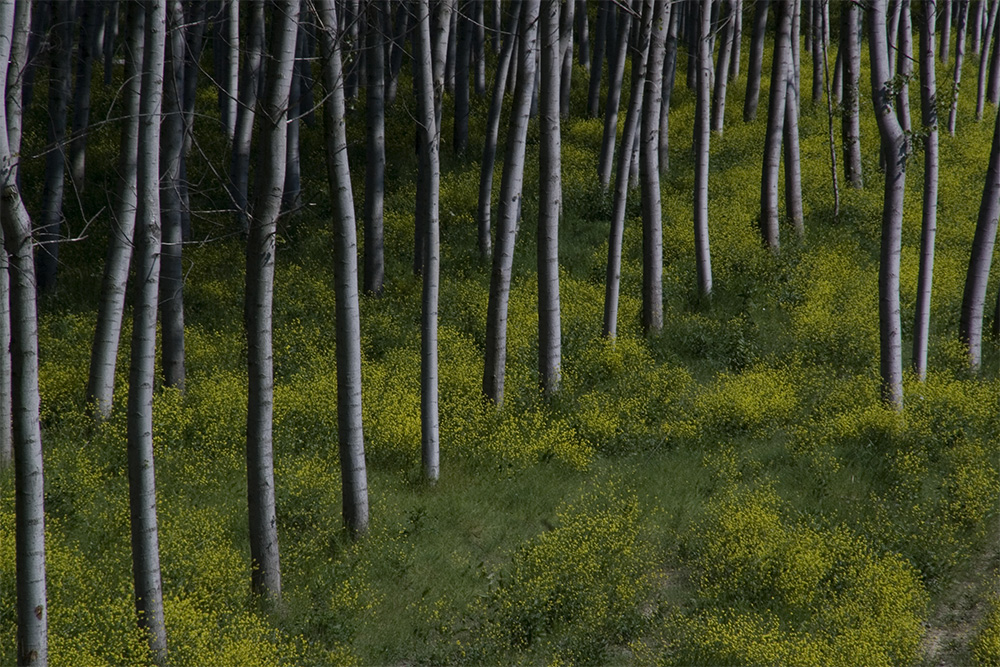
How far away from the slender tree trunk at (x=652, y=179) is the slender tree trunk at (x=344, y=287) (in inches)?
252

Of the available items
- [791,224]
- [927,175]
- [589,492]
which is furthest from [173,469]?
[791,224]

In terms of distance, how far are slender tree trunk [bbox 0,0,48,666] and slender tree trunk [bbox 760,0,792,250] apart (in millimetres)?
14108

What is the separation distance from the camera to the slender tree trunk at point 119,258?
8.74m

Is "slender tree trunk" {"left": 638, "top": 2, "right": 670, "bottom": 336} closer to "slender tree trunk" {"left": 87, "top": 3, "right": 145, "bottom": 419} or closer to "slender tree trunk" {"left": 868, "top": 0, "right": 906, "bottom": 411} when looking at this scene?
"slender tree trunk" {"left": 868, "top": 0, "right": 906, "bottom": 411}

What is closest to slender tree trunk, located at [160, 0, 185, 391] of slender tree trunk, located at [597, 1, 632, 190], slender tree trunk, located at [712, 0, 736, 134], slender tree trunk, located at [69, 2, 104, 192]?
slender tree trunk, located at [69, 2, 104, 192]

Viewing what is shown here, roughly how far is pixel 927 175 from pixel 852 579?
734 centimetres

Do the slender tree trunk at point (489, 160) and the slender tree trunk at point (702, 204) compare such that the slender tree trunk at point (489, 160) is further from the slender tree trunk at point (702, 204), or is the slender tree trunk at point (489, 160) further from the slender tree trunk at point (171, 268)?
the slender tree trunk at point (171, 268)

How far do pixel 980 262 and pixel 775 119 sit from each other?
515 centimetres

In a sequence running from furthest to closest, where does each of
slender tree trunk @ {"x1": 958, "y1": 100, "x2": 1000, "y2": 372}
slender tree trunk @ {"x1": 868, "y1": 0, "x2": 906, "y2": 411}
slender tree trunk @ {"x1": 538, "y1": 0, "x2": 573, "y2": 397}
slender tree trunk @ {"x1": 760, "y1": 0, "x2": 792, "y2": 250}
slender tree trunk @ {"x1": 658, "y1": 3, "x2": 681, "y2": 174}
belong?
slender tree trunk @ {"x1": 658, "y1": 3, "x2": 681, "y2": 174} < slender tree trunk @ {"x1": 760, "y1": 0, "x2": 792, "y2": 250} < slender tree trunk @ {"x1": 958, "y1": 100, "x2": 1000, "y2": 372} < slender tree trunk @ {"x1": 538, "y1": 0, "x2": 573, "y2": 397} < slender tree trunk @ {"x1": 868, "y1": 0, "x2": 906, "y2": 411}

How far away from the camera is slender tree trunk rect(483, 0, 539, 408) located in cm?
1103

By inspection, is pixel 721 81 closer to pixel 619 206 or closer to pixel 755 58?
pixel 755 58

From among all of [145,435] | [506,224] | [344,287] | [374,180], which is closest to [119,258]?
[344,287]

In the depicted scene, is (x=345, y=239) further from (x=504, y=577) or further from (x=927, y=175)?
(x=927, y=175)

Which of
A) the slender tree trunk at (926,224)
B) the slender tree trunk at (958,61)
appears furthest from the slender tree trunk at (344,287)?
the slender tree trunk at (958,61)
